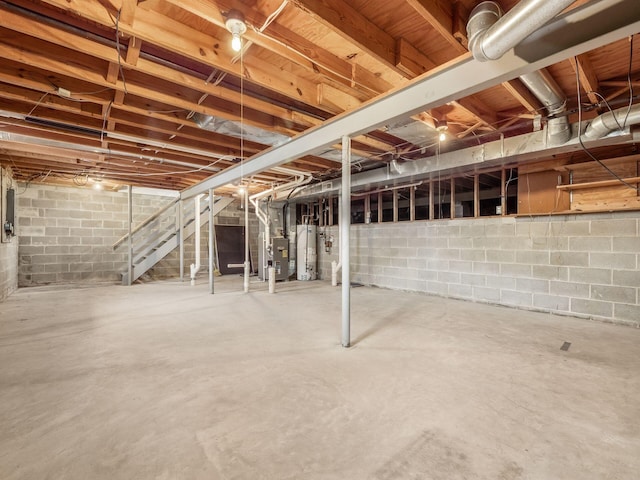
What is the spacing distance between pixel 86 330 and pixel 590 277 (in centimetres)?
552

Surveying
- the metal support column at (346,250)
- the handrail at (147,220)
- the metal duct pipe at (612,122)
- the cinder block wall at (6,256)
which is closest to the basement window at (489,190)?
the metal duct pipe at (612,122)

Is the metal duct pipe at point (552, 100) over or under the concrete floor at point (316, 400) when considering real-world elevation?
over

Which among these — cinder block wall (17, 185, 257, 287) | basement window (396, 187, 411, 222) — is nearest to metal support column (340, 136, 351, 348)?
basement window (396, 187, 411, 222)

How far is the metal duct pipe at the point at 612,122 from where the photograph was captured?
2.33m

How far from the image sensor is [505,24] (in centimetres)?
128

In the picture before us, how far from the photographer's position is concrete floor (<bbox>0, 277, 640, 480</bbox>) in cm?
121

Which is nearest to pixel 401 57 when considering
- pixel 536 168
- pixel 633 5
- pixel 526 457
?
pixel 633 5

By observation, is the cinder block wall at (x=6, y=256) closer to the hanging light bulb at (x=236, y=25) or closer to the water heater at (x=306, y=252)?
the water heater at (x=306, y=252)

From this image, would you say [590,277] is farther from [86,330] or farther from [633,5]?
[86,330]

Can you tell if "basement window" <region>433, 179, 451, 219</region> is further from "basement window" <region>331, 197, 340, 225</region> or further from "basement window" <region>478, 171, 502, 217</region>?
"basement window" <region>331, 197, 340, 225</region>

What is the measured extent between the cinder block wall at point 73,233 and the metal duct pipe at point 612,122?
765 centimetres

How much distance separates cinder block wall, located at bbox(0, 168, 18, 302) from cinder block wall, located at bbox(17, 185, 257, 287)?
425 mm

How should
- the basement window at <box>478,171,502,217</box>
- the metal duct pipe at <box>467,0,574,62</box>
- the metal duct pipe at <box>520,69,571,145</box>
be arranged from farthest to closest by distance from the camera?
the basement window at <box>478,171,502,217</box> → the metal duct pipe at <box>520,69,571,145</box> → the metal duct pipe at <box>467,0,574,62</box>

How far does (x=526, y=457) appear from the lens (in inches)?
49.0
